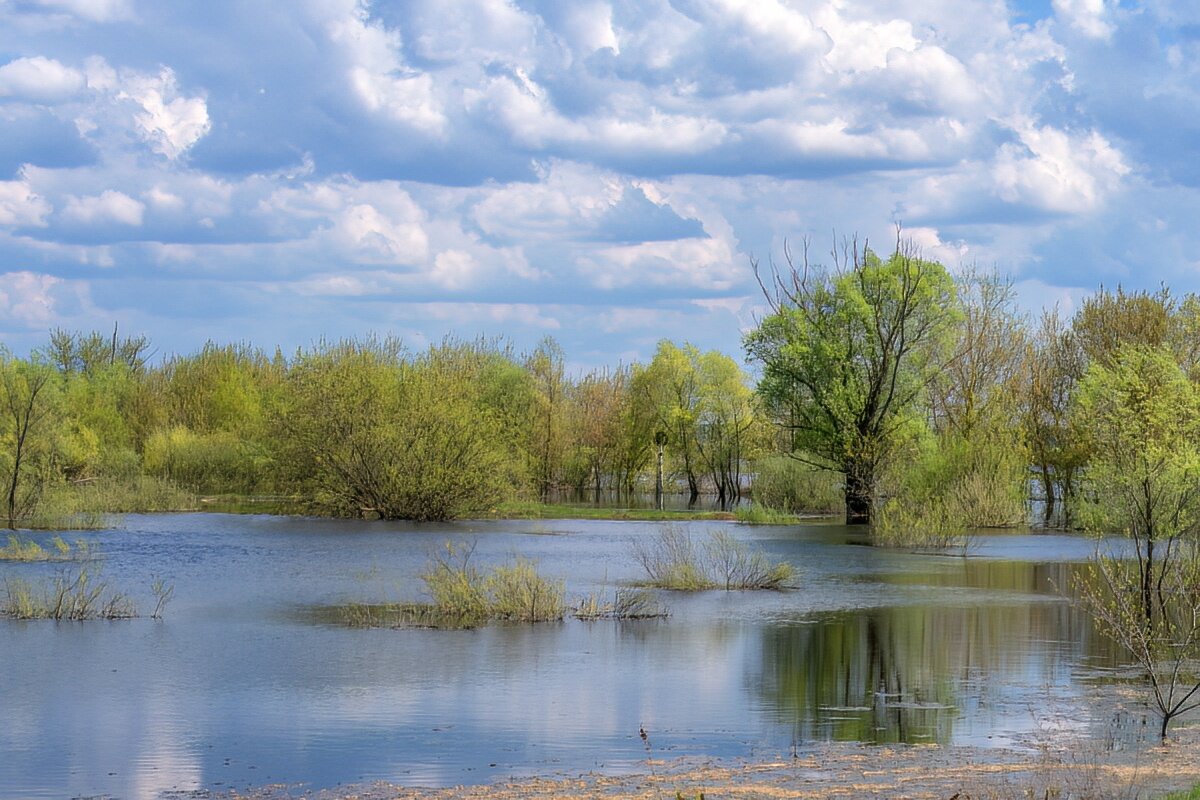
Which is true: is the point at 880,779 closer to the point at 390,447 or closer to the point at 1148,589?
the point at 1148,589

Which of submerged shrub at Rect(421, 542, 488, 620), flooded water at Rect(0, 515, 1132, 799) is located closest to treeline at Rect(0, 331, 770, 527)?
flooded water at Rect(0, 515, 1132, 799)

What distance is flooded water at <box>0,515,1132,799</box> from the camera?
1352 cm

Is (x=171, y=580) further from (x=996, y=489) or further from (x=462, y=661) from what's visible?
(x=996, y=489)

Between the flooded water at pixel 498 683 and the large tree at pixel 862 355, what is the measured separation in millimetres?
20856

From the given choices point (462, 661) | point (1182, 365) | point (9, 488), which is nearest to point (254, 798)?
point (462, 661)

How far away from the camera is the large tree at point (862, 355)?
5244 centimetres

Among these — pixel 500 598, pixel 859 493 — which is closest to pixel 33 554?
pixel 500 598

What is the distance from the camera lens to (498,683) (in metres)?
17.7

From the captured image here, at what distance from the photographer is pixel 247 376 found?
8531 cm

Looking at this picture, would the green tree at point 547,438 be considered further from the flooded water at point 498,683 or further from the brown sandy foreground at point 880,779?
the brown sandy foreground at point 880,779

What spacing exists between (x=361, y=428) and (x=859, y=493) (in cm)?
1982

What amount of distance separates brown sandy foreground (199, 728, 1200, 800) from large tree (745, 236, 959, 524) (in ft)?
127

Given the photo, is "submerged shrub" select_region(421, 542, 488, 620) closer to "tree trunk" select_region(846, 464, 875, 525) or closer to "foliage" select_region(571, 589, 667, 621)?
"foliage" select_region(571, 589, 667, 621)

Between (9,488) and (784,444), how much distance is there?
119ft
